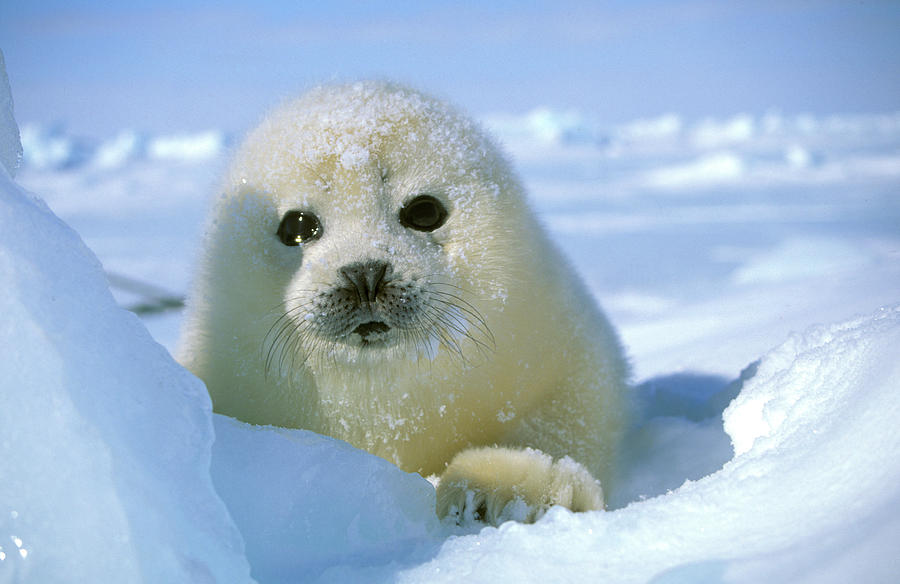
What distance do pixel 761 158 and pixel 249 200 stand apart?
16.1 m

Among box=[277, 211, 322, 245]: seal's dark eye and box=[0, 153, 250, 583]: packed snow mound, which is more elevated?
box=[277, 211, 322, 245]: seal's dark eye

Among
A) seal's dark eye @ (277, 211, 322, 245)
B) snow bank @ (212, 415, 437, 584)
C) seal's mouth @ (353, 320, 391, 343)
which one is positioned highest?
seal's dark eye @ (277, 211, 322, 245)

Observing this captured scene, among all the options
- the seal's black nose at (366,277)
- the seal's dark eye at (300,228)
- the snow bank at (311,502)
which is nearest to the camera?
the snow bank at (311,502)

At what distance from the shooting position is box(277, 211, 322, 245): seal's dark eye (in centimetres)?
186

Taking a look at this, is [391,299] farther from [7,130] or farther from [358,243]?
[7,130]

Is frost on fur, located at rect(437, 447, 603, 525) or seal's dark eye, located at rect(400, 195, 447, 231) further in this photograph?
seal's dark eye, located at rect(400, 195, 447, 231)

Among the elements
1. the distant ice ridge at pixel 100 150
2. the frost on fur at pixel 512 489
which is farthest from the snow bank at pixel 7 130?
the distant ice ridge at pixel 100 150

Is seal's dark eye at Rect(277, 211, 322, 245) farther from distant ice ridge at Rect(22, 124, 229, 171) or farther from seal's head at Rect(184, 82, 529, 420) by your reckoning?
distant ice ridge at Rect(22, 124, 229, 171)

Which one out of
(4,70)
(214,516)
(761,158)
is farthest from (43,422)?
(761,158)

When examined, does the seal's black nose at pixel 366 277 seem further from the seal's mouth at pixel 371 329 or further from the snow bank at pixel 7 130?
the snow bank at pixel 7 130

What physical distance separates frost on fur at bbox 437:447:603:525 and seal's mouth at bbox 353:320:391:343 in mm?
333

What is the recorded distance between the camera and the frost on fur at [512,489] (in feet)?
4.99

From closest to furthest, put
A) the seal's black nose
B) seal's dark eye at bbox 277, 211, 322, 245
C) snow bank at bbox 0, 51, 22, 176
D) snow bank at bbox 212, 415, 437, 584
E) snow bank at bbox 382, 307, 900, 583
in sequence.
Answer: snow bank at bbox 382, 307, 900, 583 < snow bank at bbox 212, 415, 437, 584 < snow bank at bbox 0, 51, 22, 176 < the seal's black nose < seal's dark eye at bbox 277, 211, 322, 245

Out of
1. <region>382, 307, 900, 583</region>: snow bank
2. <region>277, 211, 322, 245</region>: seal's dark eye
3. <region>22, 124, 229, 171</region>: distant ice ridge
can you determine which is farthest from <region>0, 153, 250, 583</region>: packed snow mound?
<region>22, 124, 229, 171</region>: distant ice ridge
